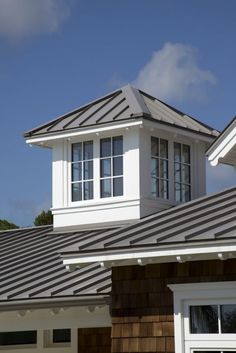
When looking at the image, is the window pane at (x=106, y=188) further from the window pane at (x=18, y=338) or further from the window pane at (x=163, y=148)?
the window pane at (x=18, y=338)

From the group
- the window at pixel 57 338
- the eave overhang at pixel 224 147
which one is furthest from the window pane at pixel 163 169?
the eave overhang at pixel 224 147

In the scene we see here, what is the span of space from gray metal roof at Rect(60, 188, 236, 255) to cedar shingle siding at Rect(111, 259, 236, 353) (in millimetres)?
410

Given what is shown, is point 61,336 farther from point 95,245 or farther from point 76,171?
point 95,245

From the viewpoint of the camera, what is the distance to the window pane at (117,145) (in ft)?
62.9

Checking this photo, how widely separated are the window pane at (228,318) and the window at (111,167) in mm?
7194

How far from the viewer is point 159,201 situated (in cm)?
1894

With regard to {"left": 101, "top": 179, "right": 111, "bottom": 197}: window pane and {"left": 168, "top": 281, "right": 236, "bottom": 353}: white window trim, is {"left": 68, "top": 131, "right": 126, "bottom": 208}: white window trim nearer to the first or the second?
{"left": 101, "top": 179, "right": 111, "bottom": 197}: window pane

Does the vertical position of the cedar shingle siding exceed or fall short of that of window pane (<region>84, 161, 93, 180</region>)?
it falls short

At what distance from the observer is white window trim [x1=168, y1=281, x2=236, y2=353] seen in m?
11.9

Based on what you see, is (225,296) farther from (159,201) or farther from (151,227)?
(159,201)

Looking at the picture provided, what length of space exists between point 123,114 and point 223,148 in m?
4.79

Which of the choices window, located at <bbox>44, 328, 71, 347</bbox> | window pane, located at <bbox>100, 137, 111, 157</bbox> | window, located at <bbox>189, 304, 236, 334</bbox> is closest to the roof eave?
window, located at <bbox>189, 304, 236, 334</bbox>

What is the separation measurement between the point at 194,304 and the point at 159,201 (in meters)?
6.72

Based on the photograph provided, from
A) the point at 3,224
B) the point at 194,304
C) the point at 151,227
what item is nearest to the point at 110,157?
the point at 151,227
